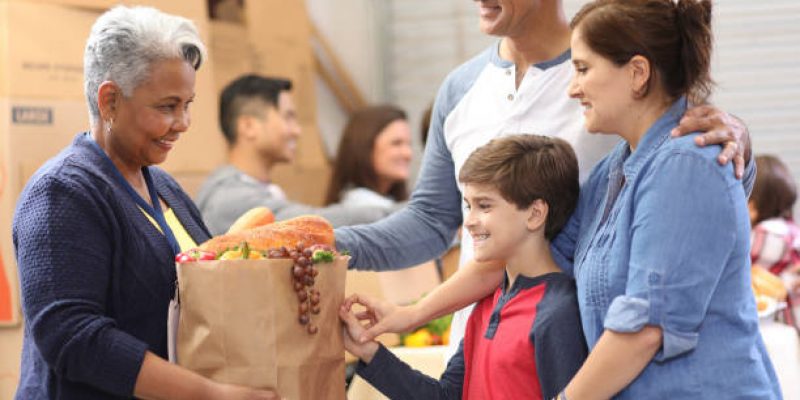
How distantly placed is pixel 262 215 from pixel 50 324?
0.55 m

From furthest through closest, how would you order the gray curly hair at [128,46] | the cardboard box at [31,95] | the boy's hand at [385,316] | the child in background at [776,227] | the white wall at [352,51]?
the white wall at [352,51], the child in background at [776,227], the cardboard box at [31,95], the boy's hand at [385,316], the gray curly hair at [128,46]

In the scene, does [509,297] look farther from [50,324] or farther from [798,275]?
[798,275]

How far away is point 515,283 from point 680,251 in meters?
0.42

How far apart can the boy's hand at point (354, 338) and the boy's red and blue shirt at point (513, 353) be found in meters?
0.02

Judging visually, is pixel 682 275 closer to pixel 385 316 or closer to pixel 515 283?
pixel 515 283

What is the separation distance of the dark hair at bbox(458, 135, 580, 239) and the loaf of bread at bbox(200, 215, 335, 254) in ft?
0.94

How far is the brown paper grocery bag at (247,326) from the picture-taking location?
5.60ft

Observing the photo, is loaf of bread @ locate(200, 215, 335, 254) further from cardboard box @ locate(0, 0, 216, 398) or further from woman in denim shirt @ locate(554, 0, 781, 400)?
cardboard box @ locate(0, 0, 216, 398)

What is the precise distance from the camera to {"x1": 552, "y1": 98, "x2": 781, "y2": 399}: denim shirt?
1.59 meters

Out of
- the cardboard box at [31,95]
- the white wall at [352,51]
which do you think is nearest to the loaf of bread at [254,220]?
the cardboard box at [31,95]

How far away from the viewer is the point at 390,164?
496cm

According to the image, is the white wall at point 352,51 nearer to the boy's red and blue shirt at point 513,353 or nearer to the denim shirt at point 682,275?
the boy's red and blue shirt at point 513,353

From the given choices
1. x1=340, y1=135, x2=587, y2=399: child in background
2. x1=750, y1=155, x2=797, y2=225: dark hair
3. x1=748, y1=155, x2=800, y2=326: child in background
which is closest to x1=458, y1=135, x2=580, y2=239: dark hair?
x1=340, y1=135, x2=587, y2=399: child in background

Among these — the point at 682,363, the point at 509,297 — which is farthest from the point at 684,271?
the point at 509,297
